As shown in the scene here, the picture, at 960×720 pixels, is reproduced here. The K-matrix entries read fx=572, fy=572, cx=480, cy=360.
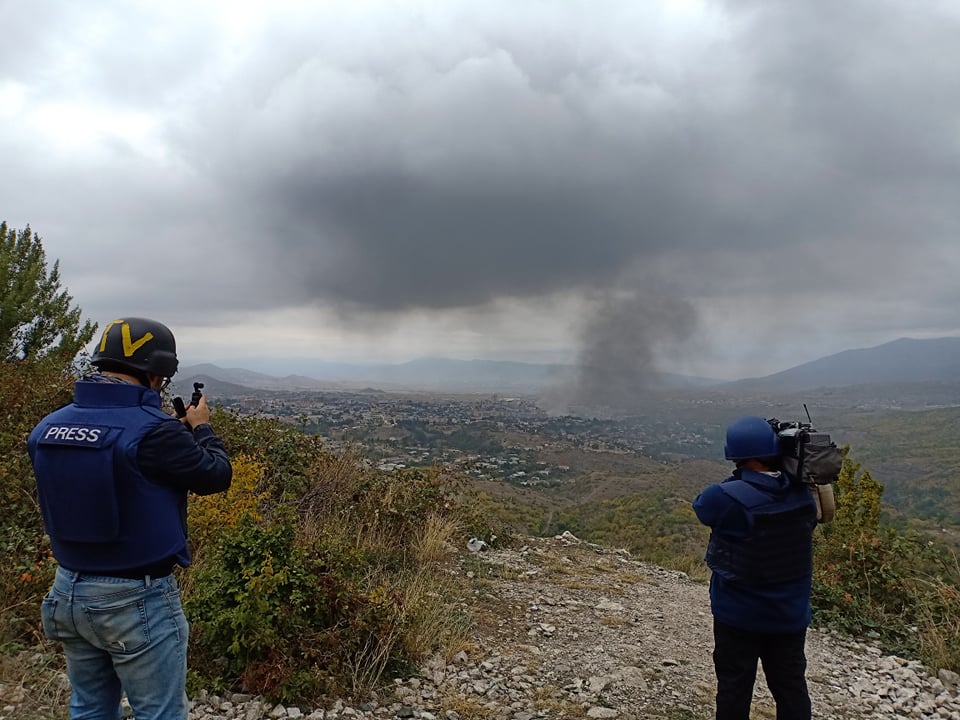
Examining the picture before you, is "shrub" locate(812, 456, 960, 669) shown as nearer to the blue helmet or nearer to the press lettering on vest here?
the blue helmet

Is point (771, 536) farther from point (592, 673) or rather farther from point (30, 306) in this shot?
point (30, 306)

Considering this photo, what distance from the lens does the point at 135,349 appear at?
230 cm

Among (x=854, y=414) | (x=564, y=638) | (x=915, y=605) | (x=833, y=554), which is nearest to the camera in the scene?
(x=564, y=638)

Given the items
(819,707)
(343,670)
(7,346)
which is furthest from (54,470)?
(7,346)

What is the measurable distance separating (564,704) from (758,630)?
64.6 inches

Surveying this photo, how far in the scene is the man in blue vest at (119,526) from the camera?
6.76ft

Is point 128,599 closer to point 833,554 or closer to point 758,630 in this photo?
point 758,630

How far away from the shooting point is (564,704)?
158 inches

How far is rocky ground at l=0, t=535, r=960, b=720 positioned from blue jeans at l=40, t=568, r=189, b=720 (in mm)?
1414

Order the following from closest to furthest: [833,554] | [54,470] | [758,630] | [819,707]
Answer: [54,470]
[758,630]
[819,707]
[833,554]

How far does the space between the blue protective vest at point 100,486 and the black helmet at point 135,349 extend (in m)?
0.13

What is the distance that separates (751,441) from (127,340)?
311 cm

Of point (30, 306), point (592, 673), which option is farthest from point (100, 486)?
point (30, 306)

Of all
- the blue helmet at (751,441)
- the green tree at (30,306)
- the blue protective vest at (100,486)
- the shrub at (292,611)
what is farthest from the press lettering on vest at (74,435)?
the green tree at (30,306)
